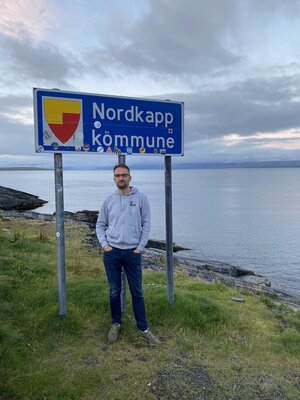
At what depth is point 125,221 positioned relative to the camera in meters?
5.48

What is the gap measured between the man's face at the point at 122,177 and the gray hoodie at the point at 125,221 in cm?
17

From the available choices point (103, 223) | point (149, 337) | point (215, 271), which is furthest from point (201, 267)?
point (103, 223)

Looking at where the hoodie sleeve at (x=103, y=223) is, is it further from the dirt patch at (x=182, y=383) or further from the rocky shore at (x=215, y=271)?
the rocky shore at (x=215, y=271)

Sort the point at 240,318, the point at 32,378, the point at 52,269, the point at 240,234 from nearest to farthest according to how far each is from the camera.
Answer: the point at 32,378
the point at 240,318
the point at 52,269
the point at 240,234

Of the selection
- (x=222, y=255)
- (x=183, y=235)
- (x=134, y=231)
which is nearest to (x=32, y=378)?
(x=134, y=231)

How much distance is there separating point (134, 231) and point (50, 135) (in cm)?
206

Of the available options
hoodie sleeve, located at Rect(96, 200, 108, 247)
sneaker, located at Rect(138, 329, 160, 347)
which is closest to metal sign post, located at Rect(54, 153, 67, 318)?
hoodie sleeve, located at Rect(96, 200, 108, 247)

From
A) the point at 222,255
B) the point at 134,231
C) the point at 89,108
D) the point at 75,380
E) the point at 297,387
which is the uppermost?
the point at 89,108

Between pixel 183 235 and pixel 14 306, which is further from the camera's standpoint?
pixel 183 235

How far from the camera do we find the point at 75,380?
4.42 meters

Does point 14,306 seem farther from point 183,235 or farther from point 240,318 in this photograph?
point 183,235

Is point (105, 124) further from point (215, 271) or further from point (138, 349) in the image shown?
point (215, 271)

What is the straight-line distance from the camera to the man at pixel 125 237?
5.46 meters

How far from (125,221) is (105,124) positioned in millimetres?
1809
